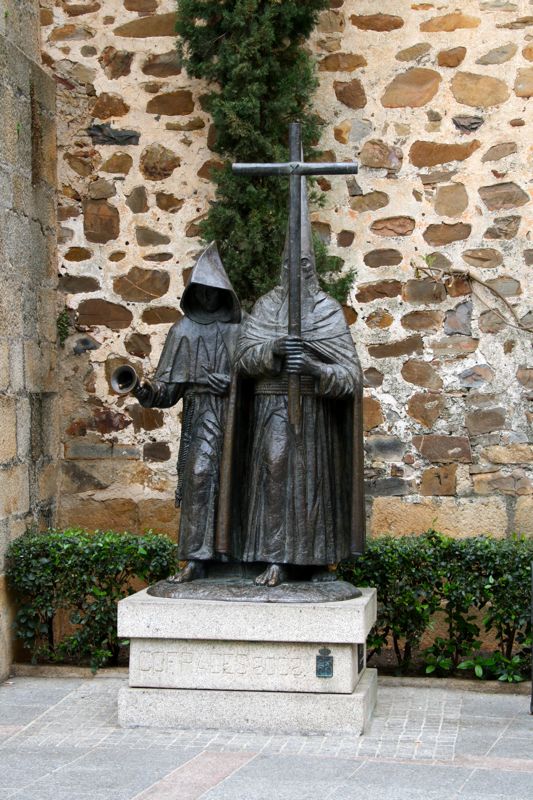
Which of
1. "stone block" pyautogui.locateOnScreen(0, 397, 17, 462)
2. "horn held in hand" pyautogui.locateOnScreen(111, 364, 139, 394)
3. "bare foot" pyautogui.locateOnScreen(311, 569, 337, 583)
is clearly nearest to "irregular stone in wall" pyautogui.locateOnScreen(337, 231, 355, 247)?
"stone block" pyautogui.locateOnScreen(0, 397, 17, 462)

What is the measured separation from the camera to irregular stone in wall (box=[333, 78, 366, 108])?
7.88 metres

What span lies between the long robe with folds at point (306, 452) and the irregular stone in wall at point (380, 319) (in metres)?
1.88

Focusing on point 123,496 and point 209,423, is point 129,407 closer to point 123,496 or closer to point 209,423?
point 123,496

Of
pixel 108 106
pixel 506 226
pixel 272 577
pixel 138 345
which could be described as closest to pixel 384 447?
pixel 506 226

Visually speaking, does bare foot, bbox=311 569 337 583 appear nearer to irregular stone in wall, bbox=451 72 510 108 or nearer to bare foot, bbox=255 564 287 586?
bare foot, bbox=255 564 287 586

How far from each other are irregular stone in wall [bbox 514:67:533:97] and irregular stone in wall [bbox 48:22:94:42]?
2840 mm

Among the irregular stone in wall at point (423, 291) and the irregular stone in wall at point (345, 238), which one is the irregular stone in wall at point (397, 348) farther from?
the irregular stone in wall at point (345, 238)

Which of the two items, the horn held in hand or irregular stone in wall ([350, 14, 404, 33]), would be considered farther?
irregular stone in wall ([350, 14, 404, 33])

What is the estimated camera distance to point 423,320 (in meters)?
7.79

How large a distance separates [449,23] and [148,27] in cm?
200

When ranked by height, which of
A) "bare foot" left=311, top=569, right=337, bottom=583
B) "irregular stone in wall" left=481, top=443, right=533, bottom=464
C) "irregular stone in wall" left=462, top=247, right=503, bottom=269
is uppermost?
"irregular stone in wall" left=462, top=247, right=503, bottom=269

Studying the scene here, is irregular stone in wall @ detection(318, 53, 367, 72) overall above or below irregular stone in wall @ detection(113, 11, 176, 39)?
below

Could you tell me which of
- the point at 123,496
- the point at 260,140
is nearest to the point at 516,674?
the point at 123,496

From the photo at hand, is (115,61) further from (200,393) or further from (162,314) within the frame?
(200,393)
